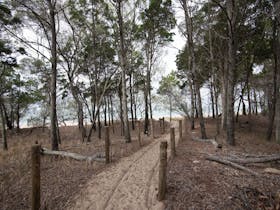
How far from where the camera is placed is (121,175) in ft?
17.8

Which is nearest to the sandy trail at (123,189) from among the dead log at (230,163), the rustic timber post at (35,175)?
the rustic timber post at (35,175)

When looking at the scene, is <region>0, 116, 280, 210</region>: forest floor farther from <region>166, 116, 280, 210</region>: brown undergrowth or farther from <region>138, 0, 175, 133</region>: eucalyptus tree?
<region>138, 0, 175, 133</region>: eucalyptus tree

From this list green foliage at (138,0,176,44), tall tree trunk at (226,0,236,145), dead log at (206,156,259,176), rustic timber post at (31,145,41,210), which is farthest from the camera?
green foliage at (138,0,176,44)

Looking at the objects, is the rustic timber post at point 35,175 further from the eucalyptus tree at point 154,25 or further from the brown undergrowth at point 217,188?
the eucalyptus tree at point 154,25

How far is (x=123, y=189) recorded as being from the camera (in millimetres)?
4551

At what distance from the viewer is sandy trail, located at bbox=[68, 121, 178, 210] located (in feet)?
12.7

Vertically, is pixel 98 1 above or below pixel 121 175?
above

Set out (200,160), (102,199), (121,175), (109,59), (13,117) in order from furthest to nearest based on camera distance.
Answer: (13,117) → (109,59) → (200,160) → (121,175) → (102,199)

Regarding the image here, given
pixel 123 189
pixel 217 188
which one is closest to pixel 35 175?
pixel 123 189

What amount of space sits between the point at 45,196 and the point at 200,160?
15.1ft

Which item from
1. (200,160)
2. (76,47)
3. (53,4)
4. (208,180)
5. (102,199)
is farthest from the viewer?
(76,47)

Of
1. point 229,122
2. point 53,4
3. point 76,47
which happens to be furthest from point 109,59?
point 229,122

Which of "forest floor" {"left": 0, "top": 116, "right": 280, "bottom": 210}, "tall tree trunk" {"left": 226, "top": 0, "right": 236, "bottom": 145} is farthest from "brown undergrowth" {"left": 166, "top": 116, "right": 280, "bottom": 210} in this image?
"tall tree trunk" {"left": 226, "top": 0, "right": 236, "bottom": 145}

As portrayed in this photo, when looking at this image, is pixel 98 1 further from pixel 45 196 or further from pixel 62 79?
pixel 45 196
